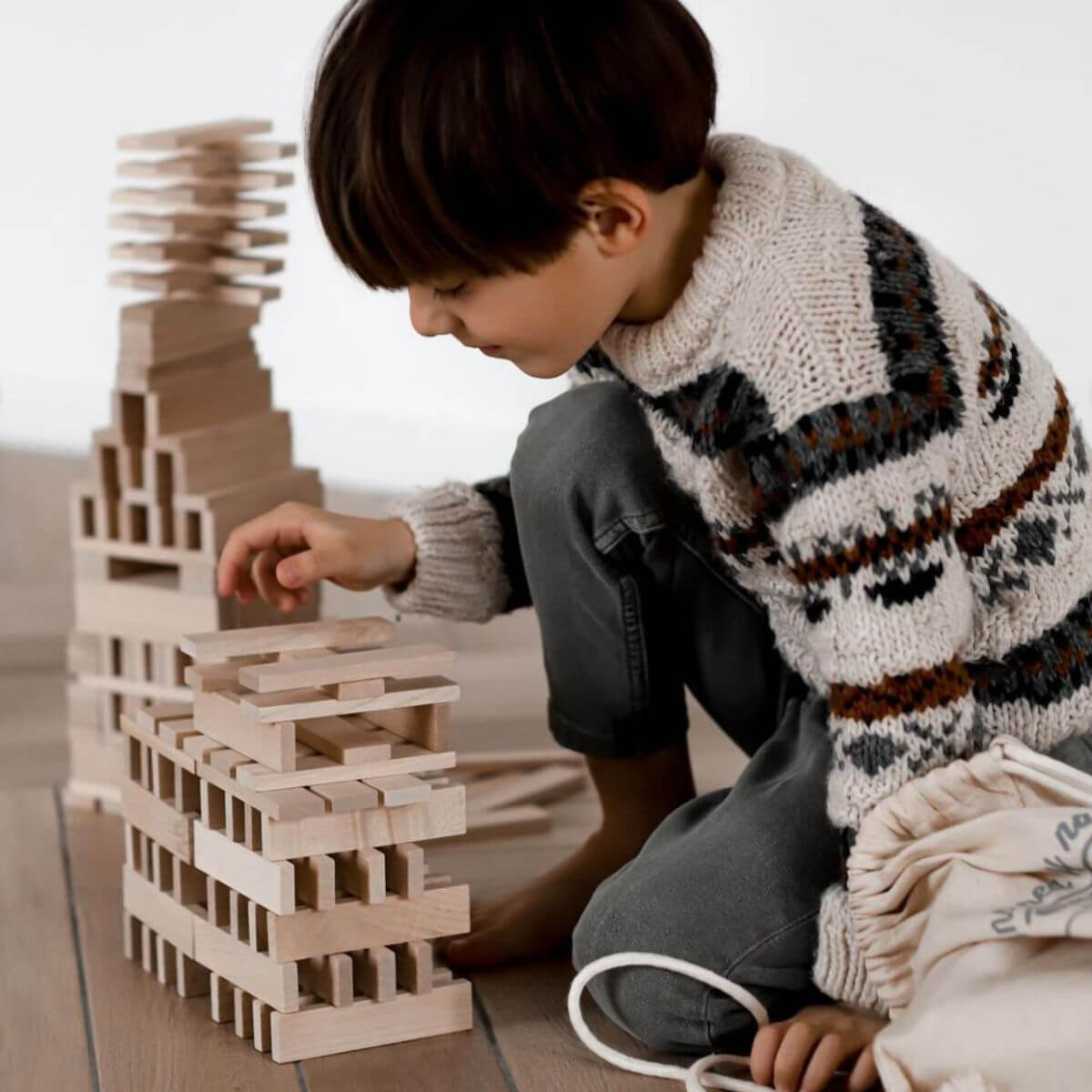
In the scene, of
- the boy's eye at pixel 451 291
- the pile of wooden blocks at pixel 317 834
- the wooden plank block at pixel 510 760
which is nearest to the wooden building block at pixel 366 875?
the pile of wooden blocks at pixel 317 834

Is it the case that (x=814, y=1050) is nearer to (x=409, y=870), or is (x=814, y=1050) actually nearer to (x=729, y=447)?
(x=409, y=870)

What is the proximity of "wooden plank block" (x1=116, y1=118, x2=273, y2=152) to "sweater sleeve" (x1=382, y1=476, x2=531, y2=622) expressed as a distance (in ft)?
1.27

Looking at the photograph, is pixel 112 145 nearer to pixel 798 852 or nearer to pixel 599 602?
pixel 599 602

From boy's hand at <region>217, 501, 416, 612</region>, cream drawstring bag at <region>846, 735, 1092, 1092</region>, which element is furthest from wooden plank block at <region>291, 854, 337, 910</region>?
cream drawstring bag at <region>846, 735, 1092, 1092</region>

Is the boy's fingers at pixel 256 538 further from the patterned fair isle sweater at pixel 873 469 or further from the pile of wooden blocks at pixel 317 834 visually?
the patterned fair isle sweater at pixel 873 469

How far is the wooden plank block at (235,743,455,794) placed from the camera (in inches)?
44.8

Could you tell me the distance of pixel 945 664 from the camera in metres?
1.11

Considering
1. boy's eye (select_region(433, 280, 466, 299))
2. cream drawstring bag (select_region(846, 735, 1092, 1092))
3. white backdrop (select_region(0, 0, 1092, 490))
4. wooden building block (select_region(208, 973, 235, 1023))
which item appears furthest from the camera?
white backdrop (select_region(0, 0, 1092, 490))

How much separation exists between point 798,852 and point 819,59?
1.95 m

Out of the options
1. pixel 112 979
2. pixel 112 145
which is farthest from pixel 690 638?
pixel 112 145

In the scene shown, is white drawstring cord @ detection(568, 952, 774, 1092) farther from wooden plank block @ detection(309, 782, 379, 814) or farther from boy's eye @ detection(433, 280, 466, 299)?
boy's eye @ detection(433, 280, 466, 299)

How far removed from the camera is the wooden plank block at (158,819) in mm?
1240

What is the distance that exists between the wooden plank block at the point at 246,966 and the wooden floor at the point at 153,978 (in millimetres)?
43

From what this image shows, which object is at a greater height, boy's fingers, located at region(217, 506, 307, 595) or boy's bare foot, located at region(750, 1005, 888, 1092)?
boy's fingers, located at region(217, 506, 307, 595)
